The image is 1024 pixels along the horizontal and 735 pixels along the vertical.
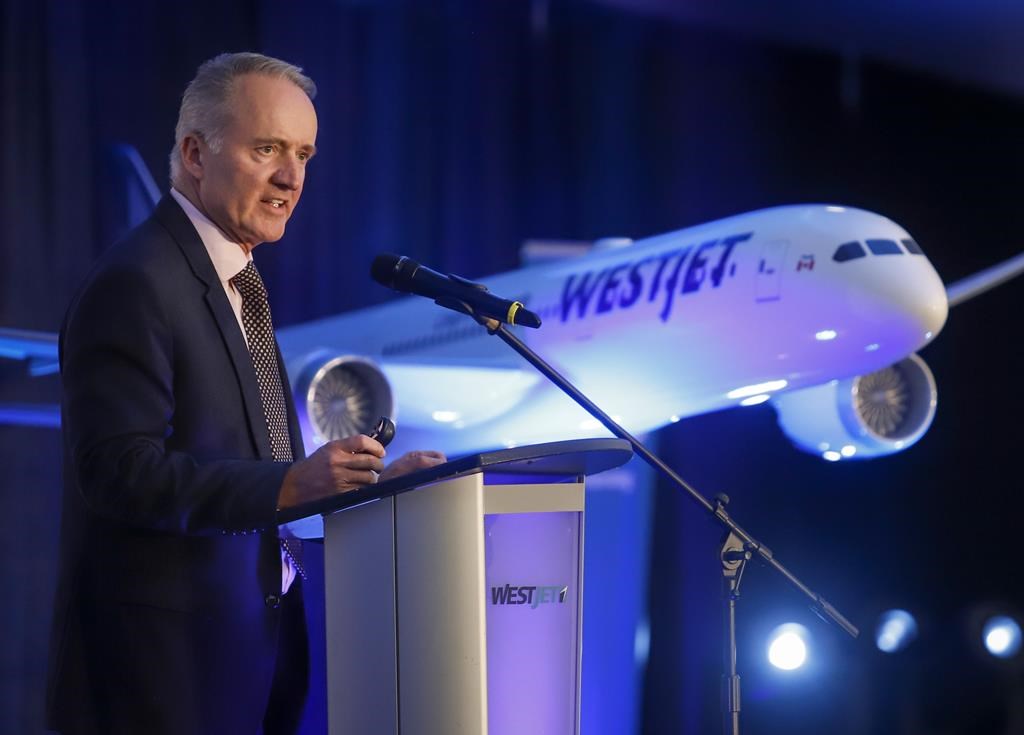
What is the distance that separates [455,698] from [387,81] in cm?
538

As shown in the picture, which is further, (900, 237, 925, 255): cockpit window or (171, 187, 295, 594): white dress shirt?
(900, 237, 925, 255): cockpit window

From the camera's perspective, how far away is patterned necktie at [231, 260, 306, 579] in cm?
168

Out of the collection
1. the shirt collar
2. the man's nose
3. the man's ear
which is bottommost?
the shirt collar

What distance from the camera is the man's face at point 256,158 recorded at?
66.9 inches

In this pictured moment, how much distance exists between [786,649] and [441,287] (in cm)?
307

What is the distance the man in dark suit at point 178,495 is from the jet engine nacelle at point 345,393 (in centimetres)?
356

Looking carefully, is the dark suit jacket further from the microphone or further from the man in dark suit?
the microphone

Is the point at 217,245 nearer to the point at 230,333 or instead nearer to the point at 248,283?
the point at 248,283

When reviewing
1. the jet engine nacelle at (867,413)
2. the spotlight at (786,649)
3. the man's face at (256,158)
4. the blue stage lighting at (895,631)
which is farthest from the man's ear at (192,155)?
the blue stage lighting at (895,631)

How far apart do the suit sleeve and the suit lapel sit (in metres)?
0.10

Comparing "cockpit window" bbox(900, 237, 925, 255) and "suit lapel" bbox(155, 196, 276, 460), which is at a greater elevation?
"cockpit window" bbox(900, 237, 925, 255)

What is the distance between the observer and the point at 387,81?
6.28m

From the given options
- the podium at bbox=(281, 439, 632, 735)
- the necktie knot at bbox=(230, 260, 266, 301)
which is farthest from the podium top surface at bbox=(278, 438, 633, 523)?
the necktie knot at bbox=(230, 260, 266, 301)

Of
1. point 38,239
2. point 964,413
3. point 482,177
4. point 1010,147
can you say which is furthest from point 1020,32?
point 38,239
